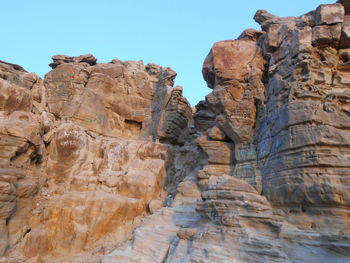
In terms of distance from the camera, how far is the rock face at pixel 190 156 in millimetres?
7953

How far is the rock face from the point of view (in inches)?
313

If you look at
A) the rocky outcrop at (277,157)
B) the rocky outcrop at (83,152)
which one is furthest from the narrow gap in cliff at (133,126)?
the rocky outcrop at (277,157)

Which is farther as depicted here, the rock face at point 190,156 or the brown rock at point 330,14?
the brown rock at point 330,14

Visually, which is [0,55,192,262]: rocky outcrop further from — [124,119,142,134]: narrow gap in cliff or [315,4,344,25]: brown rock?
[315,4,344,25]: brown rock

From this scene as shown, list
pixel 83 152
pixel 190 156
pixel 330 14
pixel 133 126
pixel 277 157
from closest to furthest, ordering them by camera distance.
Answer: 1. pixel 277 157
2. pixel 330 14
3. pixel 83 152
4. pixel 190 156
5. pixel 133 126

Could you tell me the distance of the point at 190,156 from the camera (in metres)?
16.0

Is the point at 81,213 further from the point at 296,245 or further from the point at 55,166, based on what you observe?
the point at 296,245

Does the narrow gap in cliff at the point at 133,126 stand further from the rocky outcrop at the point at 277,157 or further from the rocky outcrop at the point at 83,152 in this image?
the rocky outcrop at the point at 277,157

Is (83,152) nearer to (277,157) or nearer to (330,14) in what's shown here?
(277,157)

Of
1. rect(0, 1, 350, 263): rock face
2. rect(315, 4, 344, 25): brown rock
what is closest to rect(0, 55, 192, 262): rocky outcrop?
rect(0, 1, 350, 263): rock face

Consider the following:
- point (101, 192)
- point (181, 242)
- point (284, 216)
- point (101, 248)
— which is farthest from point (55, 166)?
point (284, 216)

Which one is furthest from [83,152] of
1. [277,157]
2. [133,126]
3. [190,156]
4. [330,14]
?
[330,14]

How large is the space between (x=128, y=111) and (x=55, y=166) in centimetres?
589

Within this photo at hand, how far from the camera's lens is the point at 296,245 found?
24.2 feet
